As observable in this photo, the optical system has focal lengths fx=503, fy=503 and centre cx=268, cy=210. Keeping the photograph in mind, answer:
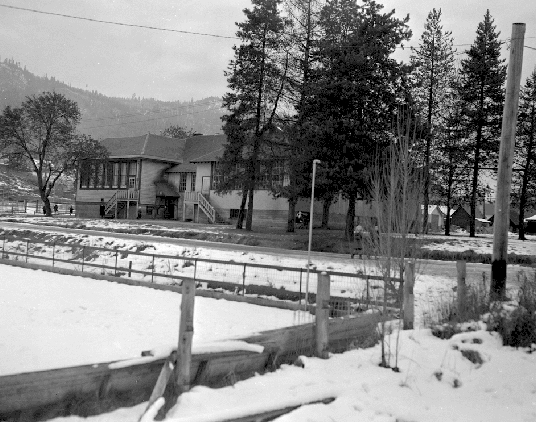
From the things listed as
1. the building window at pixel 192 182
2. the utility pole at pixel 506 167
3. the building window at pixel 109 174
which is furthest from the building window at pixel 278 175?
the utility pole at pixel 506 167

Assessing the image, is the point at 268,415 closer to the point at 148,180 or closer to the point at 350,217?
the point at 350,217

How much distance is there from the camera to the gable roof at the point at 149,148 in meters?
54.3

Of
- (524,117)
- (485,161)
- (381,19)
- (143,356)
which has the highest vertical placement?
(381,19)

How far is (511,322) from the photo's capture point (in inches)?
325

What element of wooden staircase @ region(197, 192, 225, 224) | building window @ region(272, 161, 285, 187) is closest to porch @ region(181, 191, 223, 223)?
wooden staircase @ region(197, 192, 225, 224)

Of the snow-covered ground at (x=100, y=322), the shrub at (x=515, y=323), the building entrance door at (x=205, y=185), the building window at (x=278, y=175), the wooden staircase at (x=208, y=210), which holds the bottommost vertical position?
the snow-covered ground at (x=100, y=322)

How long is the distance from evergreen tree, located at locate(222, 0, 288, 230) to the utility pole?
85.5 feet

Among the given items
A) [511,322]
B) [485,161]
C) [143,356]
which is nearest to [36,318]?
[143,356]

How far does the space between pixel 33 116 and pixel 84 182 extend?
924cm

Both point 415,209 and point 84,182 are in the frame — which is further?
point 84,182

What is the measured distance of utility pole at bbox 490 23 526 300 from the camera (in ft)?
36.6

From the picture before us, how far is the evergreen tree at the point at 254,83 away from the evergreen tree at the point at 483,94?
49.0 ft

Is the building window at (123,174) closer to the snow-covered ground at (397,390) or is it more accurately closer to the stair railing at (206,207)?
the stair railing at (206,207)

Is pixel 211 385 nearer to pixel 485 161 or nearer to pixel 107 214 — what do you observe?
pixel 485 161
